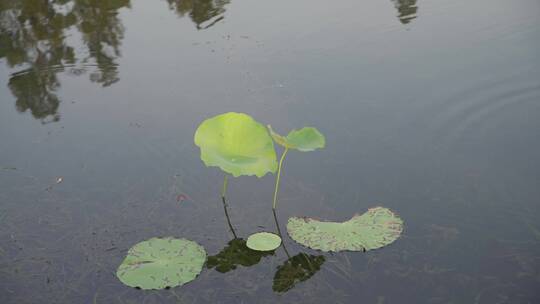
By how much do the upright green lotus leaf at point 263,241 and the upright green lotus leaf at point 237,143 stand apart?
0.26 metres

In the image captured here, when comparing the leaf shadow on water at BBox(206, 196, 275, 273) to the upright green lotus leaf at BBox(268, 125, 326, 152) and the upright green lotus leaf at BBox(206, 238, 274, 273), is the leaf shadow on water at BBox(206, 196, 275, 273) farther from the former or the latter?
the upright green lotus leaf at BBox(268, 125, 326, 152)

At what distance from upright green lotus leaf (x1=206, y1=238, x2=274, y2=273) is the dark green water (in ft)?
0.06

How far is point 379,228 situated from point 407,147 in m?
0.80

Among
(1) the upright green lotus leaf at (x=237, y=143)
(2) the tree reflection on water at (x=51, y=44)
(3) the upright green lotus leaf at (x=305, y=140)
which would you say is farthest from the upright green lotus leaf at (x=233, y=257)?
(2) the tree reflection on water at (x=51, y=44)

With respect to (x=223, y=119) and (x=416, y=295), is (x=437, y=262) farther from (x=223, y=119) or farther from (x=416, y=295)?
(x=223, y=119)

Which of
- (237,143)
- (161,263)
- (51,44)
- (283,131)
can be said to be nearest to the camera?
(161,263)

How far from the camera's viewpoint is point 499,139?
3.14 metres

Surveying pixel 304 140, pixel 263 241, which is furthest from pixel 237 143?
pixel 263 241

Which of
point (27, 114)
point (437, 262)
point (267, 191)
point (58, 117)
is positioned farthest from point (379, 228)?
point (27, 114)

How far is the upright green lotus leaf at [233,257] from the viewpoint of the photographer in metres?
2.37

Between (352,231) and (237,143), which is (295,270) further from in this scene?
(237,143)

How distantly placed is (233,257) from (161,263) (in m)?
0.28

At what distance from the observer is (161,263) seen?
231cm

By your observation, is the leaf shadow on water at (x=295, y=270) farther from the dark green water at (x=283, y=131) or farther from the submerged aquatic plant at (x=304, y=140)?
the submerged aquatic plant at (x=304, y=140)
